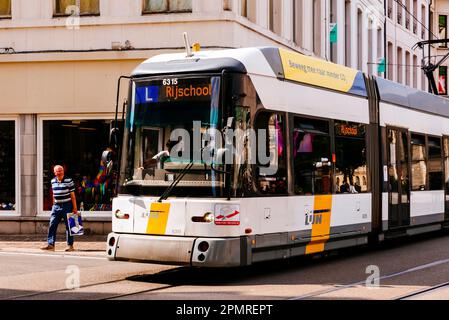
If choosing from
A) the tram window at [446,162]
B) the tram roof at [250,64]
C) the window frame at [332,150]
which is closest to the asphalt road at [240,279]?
the window frame at [332,150]

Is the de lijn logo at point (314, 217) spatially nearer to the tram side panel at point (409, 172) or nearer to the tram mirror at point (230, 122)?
the tram mirror at point (230, 122)

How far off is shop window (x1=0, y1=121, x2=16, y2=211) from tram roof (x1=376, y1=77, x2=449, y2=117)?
937 centimetres

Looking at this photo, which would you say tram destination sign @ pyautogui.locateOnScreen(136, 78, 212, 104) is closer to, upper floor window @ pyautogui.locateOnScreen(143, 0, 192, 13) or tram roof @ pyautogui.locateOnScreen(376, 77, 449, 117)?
tram roof @ pyautogui.locateOnScreen(376, 77, 449, 117)

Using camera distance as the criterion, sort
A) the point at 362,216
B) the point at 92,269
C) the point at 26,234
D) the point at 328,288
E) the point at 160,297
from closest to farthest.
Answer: the point at 160,297 < the point at 328,288 < the point at 92,269 < the point at 362,216 < the point at 26,234

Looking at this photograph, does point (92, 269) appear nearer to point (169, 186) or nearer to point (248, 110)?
point (169, 186)

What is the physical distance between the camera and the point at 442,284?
11.9m

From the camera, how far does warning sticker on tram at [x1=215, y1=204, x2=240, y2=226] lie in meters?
12.1

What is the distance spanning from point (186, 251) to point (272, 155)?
1.98 m

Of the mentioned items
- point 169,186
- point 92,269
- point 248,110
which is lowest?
point 92,269

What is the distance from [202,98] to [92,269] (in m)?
3.82

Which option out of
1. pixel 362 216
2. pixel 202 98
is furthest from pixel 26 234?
pixel 202 98

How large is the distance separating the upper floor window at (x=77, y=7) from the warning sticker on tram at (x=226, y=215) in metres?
10.9

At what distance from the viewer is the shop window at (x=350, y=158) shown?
1496 centimetres
